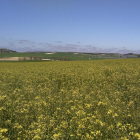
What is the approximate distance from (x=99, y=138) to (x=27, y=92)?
197 inches

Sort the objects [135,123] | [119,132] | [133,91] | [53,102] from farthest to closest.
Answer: [133,91] → [53,102] → [135,123] → [119,132]

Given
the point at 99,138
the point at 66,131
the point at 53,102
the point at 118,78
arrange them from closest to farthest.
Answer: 1. the point at 99,138
2. the point at 66,131
3. the point at 53,102
4. the point at 118,78

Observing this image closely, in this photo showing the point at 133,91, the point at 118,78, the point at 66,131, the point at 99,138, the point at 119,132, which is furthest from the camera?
the point at 118,78

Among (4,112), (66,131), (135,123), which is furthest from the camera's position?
(4,112)

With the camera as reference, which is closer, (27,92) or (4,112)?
(4,112)

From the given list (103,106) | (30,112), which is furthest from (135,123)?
(30,112)

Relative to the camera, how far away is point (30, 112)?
4988 mm

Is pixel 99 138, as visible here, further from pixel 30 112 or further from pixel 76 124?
pixel 30 112

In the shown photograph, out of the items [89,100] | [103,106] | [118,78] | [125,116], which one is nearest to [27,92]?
[89,100]

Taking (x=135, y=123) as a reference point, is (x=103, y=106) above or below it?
above

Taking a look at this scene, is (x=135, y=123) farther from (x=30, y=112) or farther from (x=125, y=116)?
(x=30, y=112)

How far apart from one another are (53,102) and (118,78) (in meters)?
6.14

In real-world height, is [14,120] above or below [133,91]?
below

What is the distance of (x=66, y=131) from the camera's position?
11.8 ft
